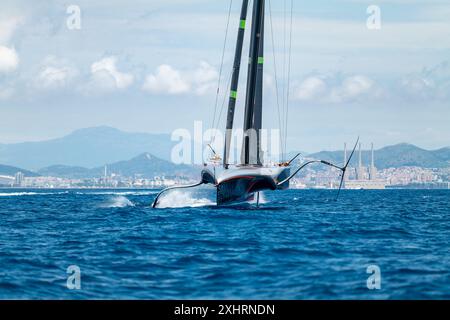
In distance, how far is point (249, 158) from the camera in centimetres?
5612

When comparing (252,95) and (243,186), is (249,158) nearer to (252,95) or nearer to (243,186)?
(243,186)

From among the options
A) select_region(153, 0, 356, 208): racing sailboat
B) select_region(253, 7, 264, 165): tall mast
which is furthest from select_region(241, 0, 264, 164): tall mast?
select_region(253, 7, 264, 165): tall mast

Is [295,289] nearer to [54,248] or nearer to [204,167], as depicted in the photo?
[54,248]

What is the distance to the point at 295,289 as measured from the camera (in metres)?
21.2

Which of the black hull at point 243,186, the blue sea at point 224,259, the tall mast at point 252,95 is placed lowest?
the blue sea at point 224,259

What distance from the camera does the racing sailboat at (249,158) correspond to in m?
53.2

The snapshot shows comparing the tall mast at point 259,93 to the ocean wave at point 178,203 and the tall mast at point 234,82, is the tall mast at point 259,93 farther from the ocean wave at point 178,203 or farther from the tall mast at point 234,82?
the ocean wave at point 178,203

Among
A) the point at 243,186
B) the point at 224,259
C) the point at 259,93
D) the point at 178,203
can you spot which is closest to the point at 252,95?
the point at 259,93

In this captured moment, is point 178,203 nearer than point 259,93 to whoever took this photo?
No

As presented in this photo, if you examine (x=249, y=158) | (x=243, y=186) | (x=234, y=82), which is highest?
(x=234, y=82)

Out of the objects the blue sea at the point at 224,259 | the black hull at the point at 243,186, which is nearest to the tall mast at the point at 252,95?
the black hull at the point at 243,186

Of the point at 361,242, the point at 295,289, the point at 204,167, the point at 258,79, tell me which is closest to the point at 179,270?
the point at 295,289

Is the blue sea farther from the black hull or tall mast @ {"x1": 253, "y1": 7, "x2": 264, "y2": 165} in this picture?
tall mast @ {"x1": 253, "y1": 7, "x2": 264, "y2": 165}
